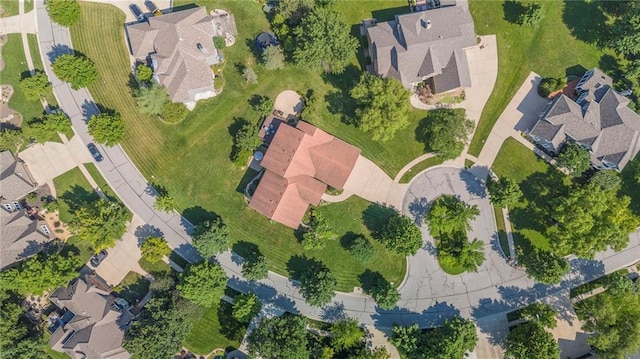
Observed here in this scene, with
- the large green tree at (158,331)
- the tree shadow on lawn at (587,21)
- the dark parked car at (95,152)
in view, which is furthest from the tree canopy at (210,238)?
the tree shadow on lawn at (587,21)

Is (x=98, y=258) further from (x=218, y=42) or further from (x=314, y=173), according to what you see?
(x=218, y=42)

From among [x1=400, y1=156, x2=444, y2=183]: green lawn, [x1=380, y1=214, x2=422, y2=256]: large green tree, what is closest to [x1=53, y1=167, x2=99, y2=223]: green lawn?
[x1=380, y1=214, x2=422, y2=256]: large green tree

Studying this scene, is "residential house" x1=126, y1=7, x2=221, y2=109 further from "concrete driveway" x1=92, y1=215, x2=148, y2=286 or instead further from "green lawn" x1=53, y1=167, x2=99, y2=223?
"concrete driveway" x1=92, y1=215, x2=148, y2=286

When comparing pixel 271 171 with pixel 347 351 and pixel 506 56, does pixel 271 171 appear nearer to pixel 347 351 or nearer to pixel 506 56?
pixel 347 351

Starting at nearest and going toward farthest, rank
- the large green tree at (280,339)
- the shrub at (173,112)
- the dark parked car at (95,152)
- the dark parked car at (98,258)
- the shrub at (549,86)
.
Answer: the large green tree at (280,339)
the shrub at (173,112)
the shrub at (549,86)
the dark parked car at (98,258)
the dark parked car at (95,152)

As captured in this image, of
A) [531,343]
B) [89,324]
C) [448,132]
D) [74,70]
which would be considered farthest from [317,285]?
[74,70]

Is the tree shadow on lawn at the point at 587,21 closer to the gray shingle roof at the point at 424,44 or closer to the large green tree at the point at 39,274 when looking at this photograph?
the gray shingle roof at the point at 424,44

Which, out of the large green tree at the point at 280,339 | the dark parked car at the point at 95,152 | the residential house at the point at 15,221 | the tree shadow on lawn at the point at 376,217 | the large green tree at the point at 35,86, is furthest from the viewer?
the dark parked car at the point at 95,152
